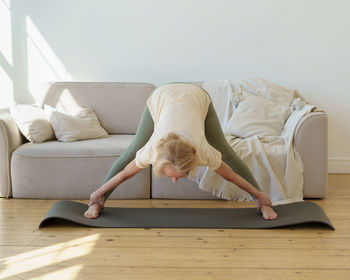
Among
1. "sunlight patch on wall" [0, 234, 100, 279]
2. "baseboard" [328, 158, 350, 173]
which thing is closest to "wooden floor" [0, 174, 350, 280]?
"sunlight patch on wall" [0, 234, 100, 279]

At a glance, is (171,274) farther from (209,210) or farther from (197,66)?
(197,66)

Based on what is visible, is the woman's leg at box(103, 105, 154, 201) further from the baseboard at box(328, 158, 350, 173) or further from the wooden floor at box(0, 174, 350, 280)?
the baseboard at box(328, 158, 350, 173)

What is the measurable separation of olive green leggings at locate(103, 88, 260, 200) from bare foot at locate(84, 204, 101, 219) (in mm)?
125

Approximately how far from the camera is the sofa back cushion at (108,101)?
12.9 ft

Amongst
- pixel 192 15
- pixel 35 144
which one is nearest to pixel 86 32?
pixel 192 15

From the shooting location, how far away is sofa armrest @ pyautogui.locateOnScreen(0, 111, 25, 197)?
331 centimetres

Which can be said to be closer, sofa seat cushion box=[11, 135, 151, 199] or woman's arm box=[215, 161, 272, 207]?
woman's arm box=[215, 161, 272, 207]

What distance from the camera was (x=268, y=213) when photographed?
279 centimetres

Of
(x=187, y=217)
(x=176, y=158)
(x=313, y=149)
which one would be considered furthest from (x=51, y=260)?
(x=313, y=149)

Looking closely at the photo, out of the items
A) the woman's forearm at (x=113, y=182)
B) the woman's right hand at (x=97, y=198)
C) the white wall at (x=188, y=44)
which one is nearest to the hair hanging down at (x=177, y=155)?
the woman's forearm at (x=113, y=182)

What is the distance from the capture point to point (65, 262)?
7.22ft

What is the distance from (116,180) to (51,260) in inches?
25.5

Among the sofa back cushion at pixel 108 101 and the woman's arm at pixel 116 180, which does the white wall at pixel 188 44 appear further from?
the woman's arm at pixel 116 180

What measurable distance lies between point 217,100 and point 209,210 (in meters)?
1.25
